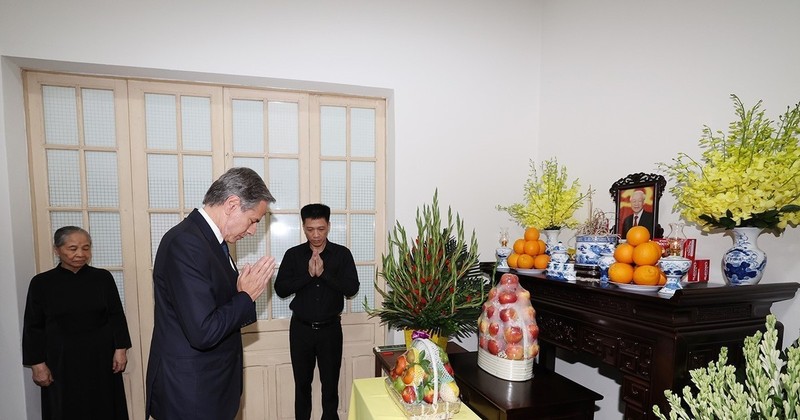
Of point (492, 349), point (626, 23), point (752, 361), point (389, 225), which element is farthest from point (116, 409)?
point (626, 23)

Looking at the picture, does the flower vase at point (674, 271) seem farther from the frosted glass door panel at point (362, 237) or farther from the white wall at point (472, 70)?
the frosted glass door panel at point (362, 237)

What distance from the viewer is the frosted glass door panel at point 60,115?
8.63 ft

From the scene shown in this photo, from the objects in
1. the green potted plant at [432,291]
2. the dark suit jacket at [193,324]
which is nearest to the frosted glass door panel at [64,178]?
the dark suit jacket at [193,324]

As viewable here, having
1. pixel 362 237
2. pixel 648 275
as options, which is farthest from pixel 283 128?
pixel 648 275

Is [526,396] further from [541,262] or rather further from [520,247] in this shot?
[520,247]

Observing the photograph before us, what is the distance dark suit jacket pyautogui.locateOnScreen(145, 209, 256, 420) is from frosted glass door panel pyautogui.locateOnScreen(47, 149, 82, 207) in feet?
5.27

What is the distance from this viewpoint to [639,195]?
2.25 meters

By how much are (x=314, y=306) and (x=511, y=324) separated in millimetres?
1403

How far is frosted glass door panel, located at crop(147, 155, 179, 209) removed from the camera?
2822 millimetres

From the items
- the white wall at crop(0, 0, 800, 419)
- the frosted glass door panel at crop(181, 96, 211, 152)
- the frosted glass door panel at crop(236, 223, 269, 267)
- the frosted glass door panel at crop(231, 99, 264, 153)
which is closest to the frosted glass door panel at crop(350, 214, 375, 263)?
the white wall at crop(0, 0, 800, 419)

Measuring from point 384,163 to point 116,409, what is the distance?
250 centimetres

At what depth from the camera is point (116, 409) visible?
2.58 metres

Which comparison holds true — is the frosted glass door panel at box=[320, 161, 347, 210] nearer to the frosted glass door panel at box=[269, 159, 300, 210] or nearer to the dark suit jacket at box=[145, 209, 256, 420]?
the frosted glass door panel at box=[269, 159, 300, 210]

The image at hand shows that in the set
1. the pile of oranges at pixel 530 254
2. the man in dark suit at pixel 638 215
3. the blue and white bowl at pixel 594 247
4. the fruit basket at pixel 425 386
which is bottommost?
the fruit basket at pixel 425 386
